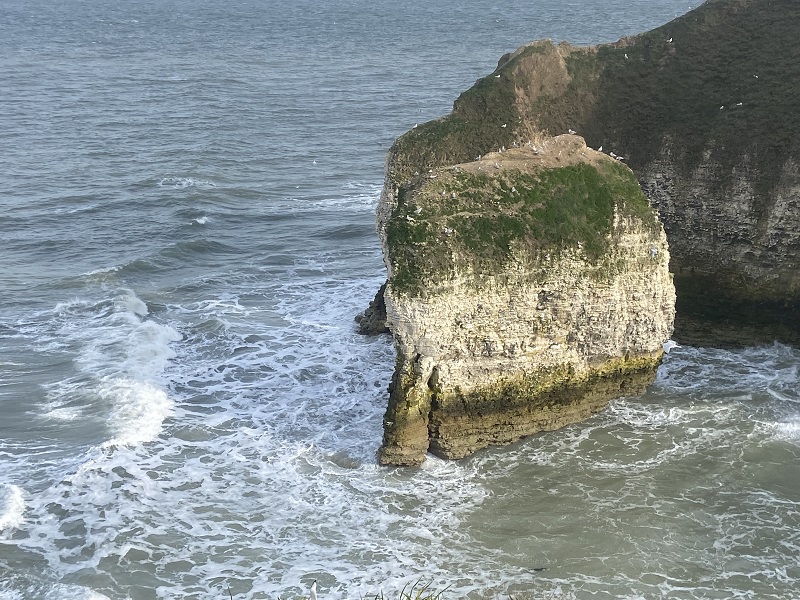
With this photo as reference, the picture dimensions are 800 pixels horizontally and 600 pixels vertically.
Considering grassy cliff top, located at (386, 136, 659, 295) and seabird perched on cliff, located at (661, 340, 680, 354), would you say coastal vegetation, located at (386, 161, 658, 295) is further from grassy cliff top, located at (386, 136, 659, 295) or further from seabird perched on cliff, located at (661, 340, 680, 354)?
seabird perched on cliff, located at (661, 340, 680, 354)

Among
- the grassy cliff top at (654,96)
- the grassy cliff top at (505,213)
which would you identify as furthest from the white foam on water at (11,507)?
the grassy cliff top at (654,96)

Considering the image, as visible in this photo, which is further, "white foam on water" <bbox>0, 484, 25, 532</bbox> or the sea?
"white foam on water" <bbox>0, 484, 25, 532</bbox>

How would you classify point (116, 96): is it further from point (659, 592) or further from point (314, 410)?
point (659, 592)

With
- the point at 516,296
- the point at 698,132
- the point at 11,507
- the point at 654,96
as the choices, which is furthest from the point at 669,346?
the point at 11,507

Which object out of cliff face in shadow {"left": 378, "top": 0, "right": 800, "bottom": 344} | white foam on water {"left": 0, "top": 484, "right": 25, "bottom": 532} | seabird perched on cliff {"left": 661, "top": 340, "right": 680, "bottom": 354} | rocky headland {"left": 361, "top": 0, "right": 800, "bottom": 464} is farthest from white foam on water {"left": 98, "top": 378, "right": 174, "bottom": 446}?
seabird perched on cliff {"left": 661, "top": 340, "right": 680, "bottom": 354}

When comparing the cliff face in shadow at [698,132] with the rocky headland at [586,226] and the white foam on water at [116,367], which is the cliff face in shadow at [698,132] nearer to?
the rocky headland at [586,226]

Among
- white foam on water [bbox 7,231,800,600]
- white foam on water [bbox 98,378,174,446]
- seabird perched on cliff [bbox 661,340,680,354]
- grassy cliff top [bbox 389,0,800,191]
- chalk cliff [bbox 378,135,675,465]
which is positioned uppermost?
grassy cliff top [bbox 389,0,800,191]
